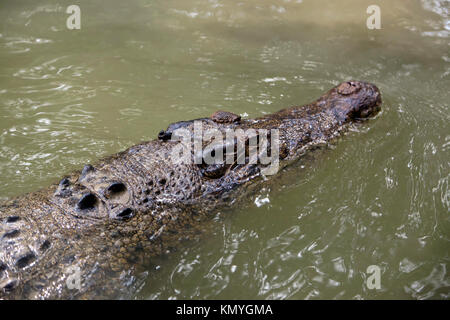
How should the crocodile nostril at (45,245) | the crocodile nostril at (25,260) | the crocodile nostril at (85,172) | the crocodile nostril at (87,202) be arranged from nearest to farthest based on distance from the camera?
the crocodile nostril at (25,260) < the crocodile nostril at (45,245) < the crocodile nostril at (87,202) < the crocodile nostril at (85,172)

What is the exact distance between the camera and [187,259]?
11.1ft

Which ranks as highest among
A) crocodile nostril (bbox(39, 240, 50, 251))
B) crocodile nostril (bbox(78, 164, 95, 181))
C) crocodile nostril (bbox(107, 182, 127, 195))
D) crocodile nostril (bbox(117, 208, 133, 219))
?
crocodile nostril (bbox(78, 164, 95, 181))

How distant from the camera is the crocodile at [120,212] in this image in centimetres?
281

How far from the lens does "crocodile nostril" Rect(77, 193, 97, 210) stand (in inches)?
121

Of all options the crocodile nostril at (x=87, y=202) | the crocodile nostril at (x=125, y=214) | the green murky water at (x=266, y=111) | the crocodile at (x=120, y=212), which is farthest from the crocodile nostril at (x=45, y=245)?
the green murky water at (x=266, y=111)

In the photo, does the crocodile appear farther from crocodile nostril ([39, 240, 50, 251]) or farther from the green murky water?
the green murky water

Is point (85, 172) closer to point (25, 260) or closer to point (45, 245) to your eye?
point (45, 245)

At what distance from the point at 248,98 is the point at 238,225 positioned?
8.48 feet

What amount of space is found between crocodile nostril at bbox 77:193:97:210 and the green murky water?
680 mm

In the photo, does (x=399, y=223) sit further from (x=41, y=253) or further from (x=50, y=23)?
(x=50, y=23)

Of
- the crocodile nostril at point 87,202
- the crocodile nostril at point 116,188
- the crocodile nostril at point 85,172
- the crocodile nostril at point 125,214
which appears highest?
the crocodile nostril at point 85,172

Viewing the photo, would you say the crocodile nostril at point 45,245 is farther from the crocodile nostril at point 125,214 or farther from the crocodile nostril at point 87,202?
the crocodile nostril at point 125,214

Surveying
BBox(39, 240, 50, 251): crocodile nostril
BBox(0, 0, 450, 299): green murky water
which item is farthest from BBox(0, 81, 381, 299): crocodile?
BBox(0, 0, 450, 299): green murky water

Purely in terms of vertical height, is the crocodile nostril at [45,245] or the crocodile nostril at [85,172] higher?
the crocodile nostril at [85,172]
